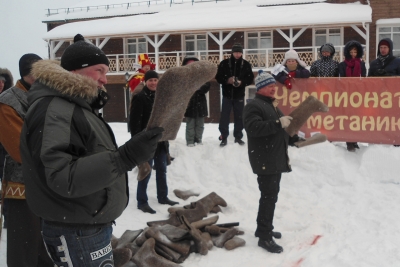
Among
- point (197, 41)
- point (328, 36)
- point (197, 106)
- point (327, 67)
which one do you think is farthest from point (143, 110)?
point (197, 41)

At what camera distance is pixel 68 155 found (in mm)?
1980

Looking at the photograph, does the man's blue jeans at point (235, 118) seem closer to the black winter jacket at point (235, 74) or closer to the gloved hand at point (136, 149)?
the black winter jacket at point (235, 74)

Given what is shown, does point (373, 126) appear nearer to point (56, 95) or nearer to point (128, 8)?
point (56, 95)

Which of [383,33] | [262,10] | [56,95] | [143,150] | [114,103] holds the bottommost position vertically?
[114,103]

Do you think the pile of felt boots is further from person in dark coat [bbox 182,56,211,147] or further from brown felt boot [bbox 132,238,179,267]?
person in dark coat [bbox 182,56,211,147]

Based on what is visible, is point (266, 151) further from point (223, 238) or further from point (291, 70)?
point (291, 70)

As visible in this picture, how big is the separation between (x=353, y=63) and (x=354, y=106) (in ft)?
2.51

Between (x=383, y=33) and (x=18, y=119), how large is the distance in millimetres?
20869

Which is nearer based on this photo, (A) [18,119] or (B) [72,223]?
(B) [72,223]

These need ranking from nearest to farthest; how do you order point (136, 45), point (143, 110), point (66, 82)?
point (66, 82) → point (143, 110) → point (136, 45)

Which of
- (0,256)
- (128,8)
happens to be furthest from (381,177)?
(128,8)

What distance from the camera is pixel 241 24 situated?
21.5m

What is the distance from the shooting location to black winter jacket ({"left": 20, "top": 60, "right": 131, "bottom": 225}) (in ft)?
6.42

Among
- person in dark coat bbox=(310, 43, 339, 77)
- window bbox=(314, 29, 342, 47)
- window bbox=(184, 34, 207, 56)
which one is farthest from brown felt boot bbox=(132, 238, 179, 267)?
window bbox=(184, 34, 207, 56)
